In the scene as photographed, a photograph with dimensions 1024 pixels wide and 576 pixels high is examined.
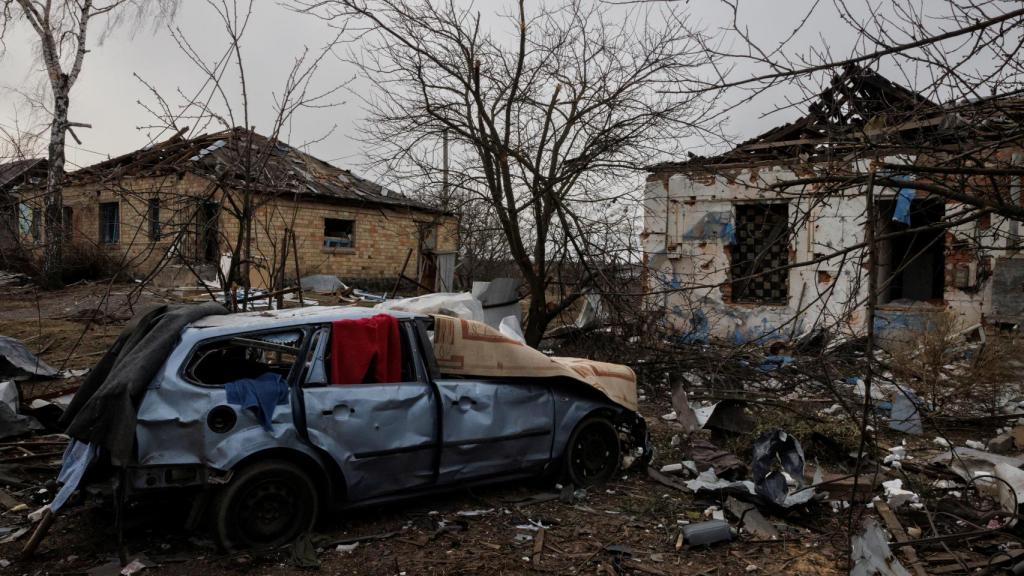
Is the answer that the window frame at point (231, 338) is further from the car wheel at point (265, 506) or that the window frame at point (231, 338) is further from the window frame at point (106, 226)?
the window frame at point (106, 226)

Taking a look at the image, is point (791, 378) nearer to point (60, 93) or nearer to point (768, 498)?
point (768, 498)

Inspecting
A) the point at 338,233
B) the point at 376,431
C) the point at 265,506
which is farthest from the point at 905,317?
the point at 338,233

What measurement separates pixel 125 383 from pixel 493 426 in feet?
8.30

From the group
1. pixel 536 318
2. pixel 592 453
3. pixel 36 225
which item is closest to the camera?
pixel 592 453

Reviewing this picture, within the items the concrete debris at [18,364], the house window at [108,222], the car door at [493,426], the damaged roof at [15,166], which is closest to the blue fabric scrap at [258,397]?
the car door at [493,426]

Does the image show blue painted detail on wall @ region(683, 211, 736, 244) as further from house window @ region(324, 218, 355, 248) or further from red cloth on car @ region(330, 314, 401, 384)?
red cloth on car @ region(330, 314, 401, 384)

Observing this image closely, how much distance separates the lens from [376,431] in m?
4.72

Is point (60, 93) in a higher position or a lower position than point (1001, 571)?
higher

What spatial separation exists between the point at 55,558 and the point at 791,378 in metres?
9.28

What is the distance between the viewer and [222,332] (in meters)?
4.41

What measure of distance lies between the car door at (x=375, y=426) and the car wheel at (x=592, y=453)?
135 cm

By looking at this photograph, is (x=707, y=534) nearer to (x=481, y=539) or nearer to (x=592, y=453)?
(x=592, y=453)

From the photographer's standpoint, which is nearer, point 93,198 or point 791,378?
point 791,378

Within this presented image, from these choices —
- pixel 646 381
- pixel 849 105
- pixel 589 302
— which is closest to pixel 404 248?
pixel 589 302
